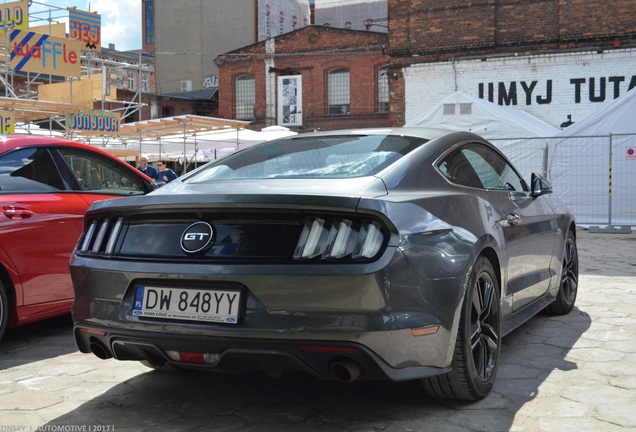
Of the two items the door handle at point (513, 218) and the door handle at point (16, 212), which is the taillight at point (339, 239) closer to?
the door handle at point (513, 218)

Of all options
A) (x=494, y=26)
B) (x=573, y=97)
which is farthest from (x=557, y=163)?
(x=494, y=26)

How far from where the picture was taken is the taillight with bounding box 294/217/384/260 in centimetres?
294

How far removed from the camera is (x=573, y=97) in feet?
61.7

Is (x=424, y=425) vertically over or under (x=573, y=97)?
under

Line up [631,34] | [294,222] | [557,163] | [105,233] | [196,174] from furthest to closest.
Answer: [631,34]
[557,163]
[196,174]
[105,233]
[294,222]

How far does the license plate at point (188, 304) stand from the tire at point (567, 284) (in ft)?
Result: 11.2

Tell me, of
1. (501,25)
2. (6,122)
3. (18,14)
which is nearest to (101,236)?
(6,122)

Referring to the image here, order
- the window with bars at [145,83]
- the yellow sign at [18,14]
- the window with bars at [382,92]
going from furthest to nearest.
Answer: the window with bars at [145,83] < the window with bars at [382,92] < the yellow sign at [18,14]

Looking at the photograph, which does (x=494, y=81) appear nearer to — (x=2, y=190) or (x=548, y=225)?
(x=548, y=225)

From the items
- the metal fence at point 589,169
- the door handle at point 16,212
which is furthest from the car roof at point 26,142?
the metal fence at point 589,169

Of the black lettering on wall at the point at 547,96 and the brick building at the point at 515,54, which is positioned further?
the black lettering on wall at the point at 547,96

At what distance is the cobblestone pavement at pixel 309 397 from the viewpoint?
3.27 m

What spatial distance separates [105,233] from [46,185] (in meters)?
1.95

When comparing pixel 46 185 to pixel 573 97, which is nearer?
pixel 46 185
